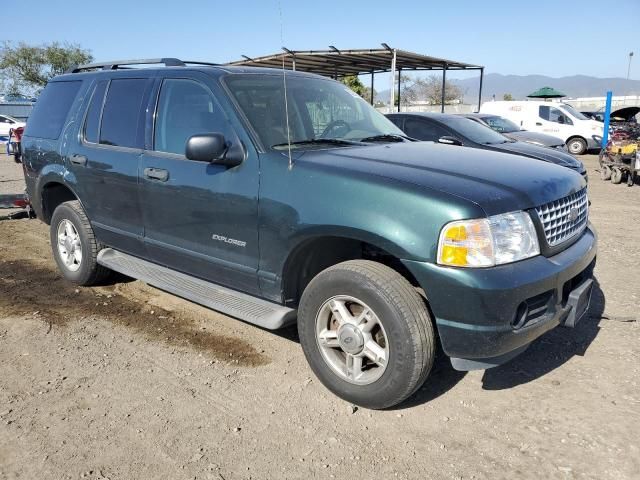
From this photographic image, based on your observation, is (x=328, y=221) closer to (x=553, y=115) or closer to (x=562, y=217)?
(x=562, y=217)

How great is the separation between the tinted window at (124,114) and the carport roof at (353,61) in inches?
509

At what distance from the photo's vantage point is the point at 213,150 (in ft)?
11.0

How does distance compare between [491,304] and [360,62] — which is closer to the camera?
[491,304]

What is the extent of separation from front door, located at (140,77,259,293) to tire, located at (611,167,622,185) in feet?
37.7

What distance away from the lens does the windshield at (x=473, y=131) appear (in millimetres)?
9444

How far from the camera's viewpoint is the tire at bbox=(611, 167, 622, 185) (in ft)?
40.7

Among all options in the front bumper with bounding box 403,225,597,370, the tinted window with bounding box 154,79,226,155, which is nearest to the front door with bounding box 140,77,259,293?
the tinted window with bounding box 154,79,226,155

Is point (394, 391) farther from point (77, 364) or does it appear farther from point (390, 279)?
point (77, 364)

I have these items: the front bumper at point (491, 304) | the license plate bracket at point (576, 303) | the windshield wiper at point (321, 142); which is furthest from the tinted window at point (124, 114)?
the license plate bracket at point (576, 303)

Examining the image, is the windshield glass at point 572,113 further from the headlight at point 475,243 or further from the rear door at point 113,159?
the headlight at point 475,243

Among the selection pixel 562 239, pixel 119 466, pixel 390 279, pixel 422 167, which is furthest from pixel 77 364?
pixel 562 239

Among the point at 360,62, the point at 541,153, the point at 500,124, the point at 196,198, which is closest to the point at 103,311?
the point at 196,198

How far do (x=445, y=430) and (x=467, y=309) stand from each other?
0.74 meters

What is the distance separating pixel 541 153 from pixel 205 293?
7342 mm
